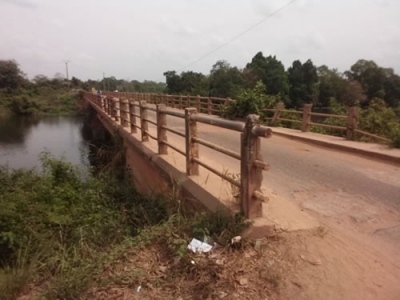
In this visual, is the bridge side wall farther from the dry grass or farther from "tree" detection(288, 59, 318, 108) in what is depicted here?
"tree" detection(288, 59, 318, 108)

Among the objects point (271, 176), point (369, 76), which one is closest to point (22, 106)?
point (369, 76)

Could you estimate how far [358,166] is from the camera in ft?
20.3

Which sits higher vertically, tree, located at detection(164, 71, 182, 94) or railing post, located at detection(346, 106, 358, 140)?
tree, located at detection(164, 71, 182, 94)

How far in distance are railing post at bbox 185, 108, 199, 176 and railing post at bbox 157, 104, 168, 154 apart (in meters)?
1.63

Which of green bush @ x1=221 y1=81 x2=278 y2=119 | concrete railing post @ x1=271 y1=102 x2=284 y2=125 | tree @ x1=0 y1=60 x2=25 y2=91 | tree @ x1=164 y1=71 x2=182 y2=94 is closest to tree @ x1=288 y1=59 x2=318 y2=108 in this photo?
tree @ x1=164 y1=71 x2=182 y2=94

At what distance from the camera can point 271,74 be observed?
1563 inches

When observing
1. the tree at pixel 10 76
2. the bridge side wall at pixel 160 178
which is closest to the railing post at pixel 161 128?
the bridge side wall at pixel 160 178

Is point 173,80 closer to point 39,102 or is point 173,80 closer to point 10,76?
point 39,102

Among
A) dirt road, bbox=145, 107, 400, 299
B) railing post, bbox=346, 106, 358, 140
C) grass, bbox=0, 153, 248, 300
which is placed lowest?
grass, bbox=0, 153, 248, 300

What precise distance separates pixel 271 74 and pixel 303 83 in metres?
9.63

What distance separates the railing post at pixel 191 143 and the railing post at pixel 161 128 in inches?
64.3

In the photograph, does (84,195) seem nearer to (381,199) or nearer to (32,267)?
(32,267)

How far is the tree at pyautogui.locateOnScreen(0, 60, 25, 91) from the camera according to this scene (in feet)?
225

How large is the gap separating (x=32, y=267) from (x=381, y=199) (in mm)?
4255
